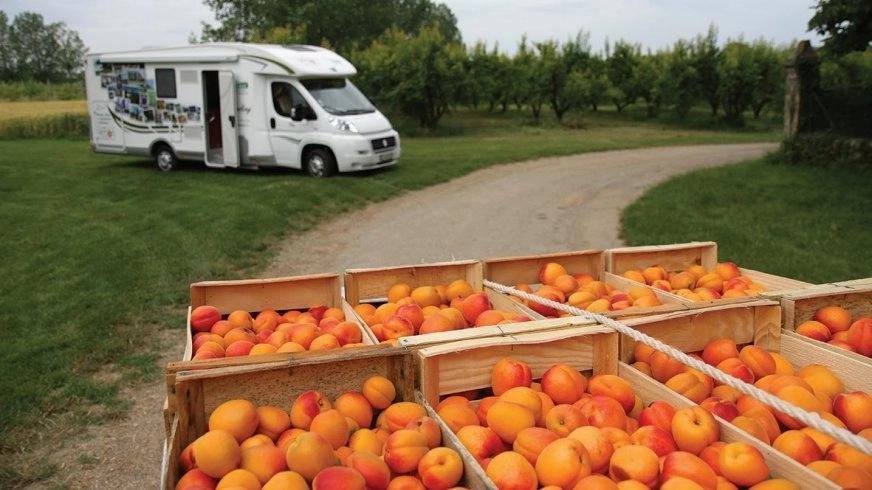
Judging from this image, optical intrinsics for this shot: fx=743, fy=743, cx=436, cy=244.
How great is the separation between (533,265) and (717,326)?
145cm

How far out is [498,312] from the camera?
3.50 m

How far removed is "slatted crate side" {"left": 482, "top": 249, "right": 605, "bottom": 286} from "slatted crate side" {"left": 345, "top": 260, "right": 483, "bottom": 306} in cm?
12

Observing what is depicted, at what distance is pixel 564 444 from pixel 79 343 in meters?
5.40

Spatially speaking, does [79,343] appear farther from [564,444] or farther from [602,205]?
[602,205]

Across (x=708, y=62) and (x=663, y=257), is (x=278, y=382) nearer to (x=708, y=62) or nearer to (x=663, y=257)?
(x=663, y=257)

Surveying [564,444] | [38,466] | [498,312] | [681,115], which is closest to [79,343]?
[38,466]

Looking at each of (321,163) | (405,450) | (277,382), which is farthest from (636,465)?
(321,163)

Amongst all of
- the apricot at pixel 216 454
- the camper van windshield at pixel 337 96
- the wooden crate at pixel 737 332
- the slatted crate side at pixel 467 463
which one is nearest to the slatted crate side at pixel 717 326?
the wooden crate at pixel 737 332

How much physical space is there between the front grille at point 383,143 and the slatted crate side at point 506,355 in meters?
14.3

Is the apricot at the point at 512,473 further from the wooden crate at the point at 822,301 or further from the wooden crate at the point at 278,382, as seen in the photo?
the wooden crate at the point at 822,301

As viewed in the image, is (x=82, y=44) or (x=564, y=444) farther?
(x=82, y=44)

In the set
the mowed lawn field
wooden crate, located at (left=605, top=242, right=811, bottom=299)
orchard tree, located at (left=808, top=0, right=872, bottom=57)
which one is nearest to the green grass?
the mowed lawn field

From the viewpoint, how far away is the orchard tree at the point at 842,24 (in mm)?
13531

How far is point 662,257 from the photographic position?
4730mm
